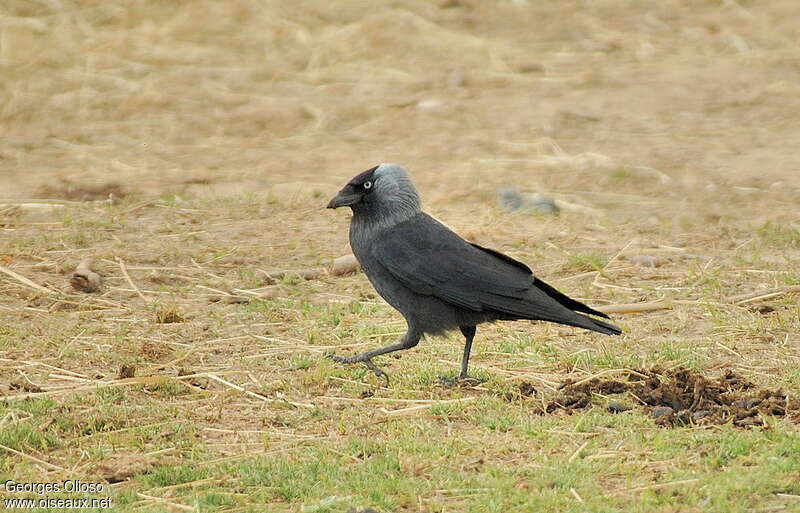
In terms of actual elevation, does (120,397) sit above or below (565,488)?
below

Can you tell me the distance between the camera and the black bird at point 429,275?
6.12 m

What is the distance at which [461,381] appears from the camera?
619 cm

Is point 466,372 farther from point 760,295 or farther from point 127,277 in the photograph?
point 127,277

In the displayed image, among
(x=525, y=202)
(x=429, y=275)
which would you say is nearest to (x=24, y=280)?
(x=429, y=275)

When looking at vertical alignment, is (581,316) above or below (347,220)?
above

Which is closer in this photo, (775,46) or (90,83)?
(90,83)

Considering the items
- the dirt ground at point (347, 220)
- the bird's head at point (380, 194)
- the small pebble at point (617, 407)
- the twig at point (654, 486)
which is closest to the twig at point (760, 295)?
the dirt ground at point (347, 220)

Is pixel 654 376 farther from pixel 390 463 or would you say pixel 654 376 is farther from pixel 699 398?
pixel 390 463

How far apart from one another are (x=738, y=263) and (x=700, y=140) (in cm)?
331

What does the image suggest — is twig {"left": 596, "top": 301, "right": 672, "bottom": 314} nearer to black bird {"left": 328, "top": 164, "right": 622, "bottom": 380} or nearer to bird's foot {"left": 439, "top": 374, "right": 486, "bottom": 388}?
black bird {"left": 328, "top": 164, "right": 622, "bottom": 380}

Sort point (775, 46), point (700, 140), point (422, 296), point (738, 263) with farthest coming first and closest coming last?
point (775, 46), point (700, 140), point (738, 263), point (422, 296)

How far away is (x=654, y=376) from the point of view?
20.0ft

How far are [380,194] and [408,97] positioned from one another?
21.0 feet

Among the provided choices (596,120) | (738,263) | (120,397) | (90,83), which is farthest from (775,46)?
(120,397)
